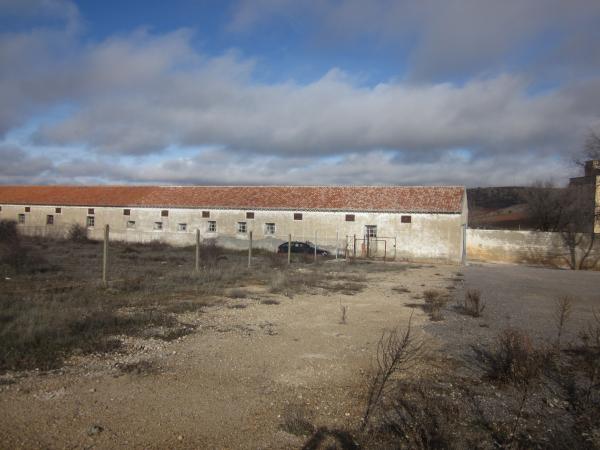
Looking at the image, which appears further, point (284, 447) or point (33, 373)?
point (33, 373)

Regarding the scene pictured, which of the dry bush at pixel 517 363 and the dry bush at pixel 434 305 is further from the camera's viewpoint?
the dry bush at pixel 434 305

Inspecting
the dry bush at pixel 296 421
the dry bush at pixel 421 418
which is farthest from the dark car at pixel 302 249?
the dry bush at pixel 296 421

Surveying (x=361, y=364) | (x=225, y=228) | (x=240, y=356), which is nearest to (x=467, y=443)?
(x=361, y=364)

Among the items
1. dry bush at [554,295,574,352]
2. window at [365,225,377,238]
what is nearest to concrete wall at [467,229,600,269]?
window at [365,225,377,238]

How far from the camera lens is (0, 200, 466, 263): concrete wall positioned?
85.9ft

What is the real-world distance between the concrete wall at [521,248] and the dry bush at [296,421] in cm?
2654

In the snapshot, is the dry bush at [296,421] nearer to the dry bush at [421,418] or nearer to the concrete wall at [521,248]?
the dry bush at [421,418]

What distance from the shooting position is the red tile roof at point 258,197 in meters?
27.7

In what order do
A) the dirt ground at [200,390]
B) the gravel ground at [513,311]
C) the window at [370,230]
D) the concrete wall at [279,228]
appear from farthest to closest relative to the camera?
the window at [370,230] < the concrete wall at [279,228] < the gravel ground at [513,311] < the dirt ground at [200,390]

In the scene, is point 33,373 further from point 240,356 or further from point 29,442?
point 240,356

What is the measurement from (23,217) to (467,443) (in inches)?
1648

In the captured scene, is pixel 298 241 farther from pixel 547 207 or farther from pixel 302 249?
pixel 547 207

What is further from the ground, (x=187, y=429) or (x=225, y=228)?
(x=225, y=228)

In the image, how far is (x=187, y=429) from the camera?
407cm
